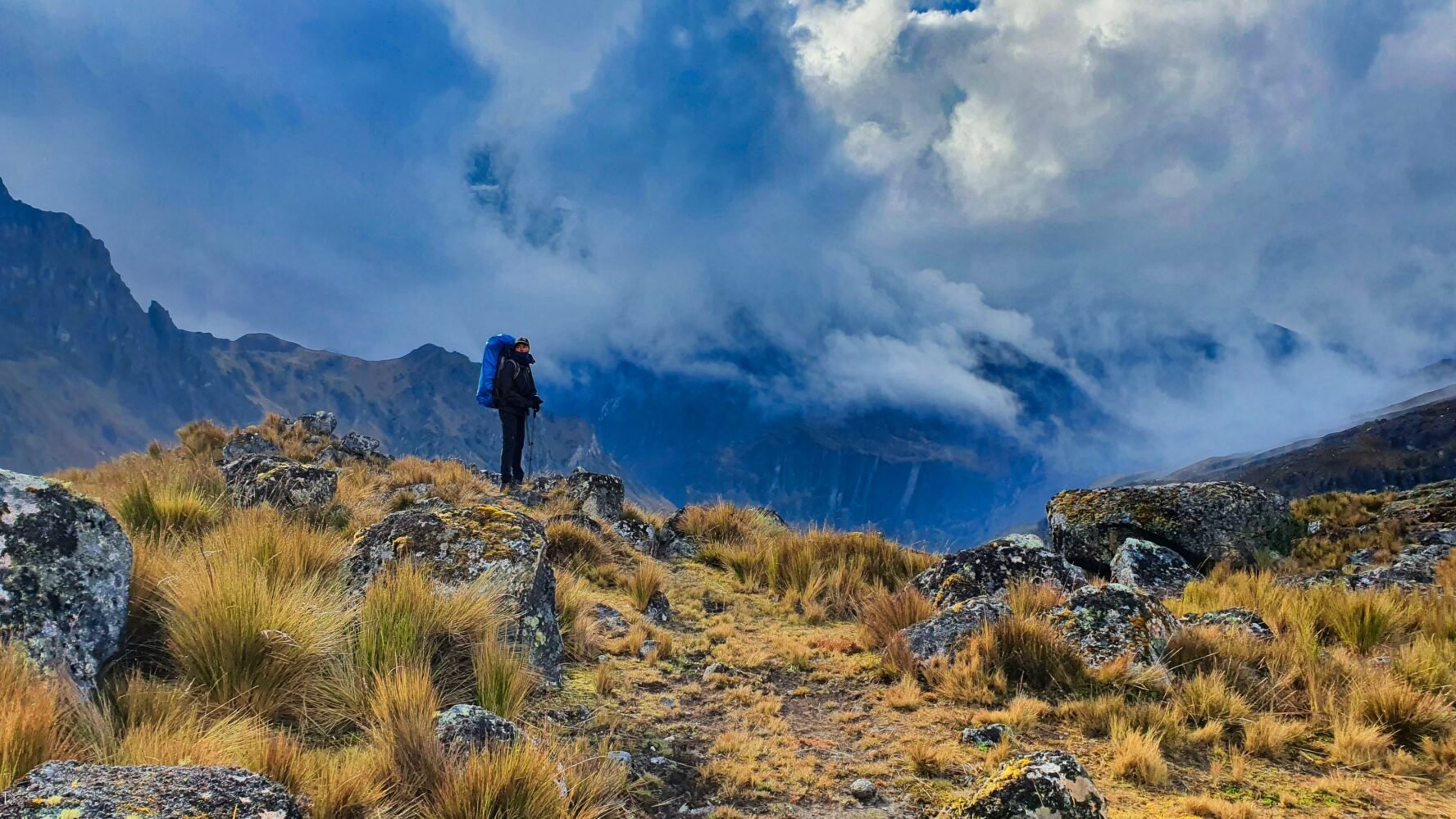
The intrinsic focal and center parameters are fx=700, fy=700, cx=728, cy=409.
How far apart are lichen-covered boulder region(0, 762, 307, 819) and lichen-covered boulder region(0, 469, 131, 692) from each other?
161 cm

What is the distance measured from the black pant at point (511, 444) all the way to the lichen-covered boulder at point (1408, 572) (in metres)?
15.5

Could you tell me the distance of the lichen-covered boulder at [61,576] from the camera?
3477 millimetres

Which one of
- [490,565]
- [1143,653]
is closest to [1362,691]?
[1143,653]

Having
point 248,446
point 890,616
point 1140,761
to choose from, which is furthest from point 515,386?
point 1140,761

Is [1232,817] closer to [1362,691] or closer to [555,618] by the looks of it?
[1362,691]

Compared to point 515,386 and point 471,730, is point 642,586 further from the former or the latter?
point 515,386

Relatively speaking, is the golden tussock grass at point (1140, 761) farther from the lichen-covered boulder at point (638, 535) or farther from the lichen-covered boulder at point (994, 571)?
the lichen-covered boulder at point (638, 535)

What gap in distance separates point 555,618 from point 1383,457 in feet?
813

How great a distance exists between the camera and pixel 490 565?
597 centimetres

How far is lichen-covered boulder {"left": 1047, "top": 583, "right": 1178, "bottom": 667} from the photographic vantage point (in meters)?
5.67

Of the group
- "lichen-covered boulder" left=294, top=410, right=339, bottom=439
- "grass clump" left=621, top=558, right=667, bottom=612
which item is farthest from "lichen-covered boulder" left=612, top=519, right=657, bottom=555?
"lichen-covered boulder" left=294, top=410, right=339, bottom=439

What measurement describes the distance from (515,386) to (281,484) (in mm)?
7682

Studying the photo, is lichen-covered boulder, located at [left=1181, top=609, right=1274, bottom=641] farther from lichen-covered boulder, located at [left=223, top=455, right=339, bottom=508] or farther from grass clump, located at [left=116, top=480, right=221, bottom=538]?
lichen-covered boulder, located at [left=223, top=455, right=339, bottom=508]

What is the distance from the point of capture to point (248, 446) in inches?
689
